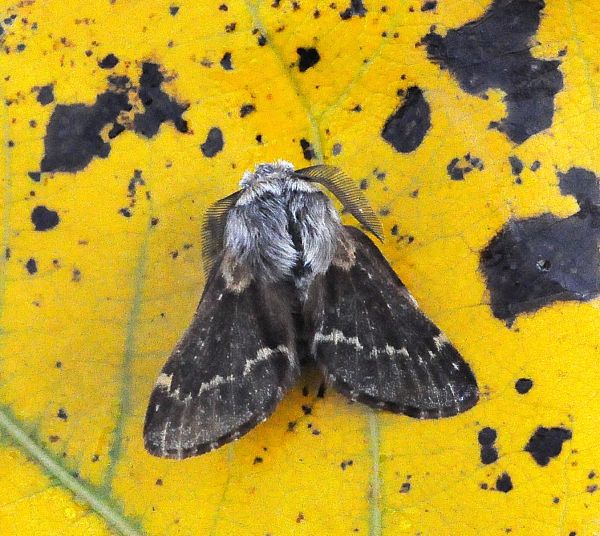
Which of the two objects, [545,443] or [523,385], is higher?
[523,385]

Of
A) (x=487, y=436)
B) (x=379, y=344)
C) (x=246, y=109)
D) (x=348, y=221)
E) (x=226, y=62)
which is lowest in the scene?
(x=487, y=436)

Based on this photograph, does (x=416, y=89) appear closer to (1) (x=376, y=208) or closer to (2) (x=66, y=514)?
(1) (x=376, y=208)

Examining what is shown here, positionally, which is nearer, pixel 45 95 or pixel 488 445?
pixel 488 445

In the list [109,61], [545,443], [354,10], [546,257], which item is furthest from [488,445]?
[109,61]

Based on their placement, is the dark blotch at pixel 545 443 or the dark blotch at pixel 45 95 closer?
the dark blotch at pixel 545 443

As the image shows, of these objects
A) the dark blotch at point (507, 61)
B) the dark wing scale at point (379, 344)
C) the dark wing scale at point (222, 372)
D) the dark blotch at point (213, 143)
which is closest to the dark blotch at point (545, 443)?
the dark wing scale at point (379, 344)

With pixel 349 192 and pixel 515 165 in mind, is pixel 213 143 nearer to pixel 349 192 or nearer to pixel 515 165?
pixel 349 192

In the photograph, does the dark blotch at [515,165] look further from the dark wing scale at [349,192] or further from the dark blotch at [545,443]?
the dark blotch at [545,443]
